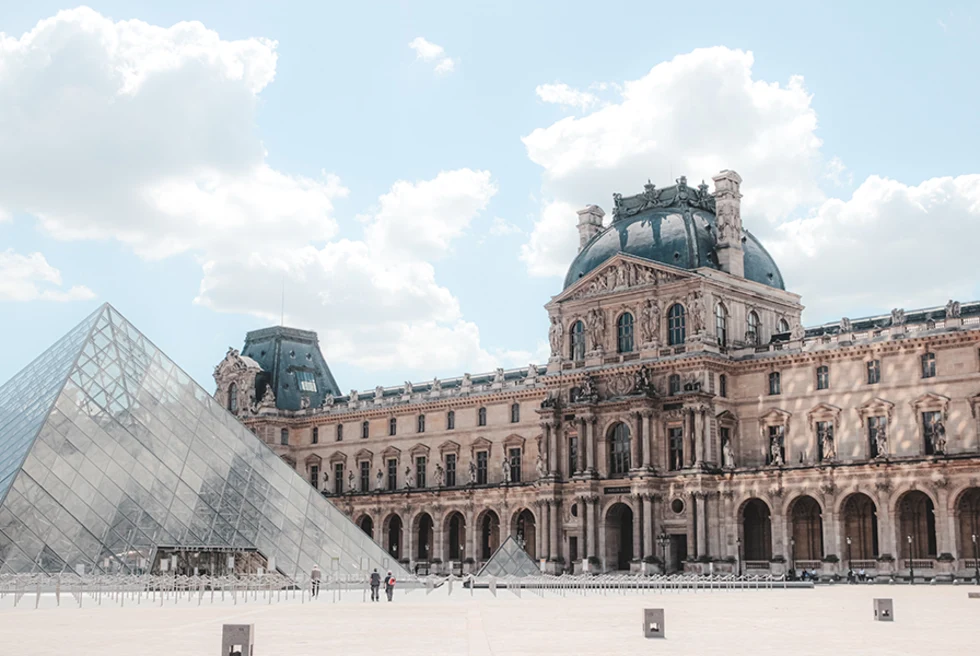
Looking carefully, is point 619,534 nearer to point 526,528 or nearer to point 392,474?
point 526,528

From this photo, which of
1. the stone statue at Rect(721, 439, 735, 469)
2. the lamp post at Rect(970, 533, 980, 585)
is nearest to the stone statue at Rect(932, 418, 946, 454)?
the lamp post at Rect(970, 533, 980, 585)

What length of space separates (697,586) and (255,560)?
1859cm

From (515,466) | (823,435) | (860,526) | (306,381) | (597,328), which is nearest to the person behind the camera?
(860,526)

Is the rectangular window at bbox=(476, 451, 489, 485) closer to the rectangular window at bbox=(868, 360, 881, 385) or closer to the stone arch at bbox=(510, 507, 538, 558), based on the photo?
the stone arch at bbox=(510, 507, 538, 558)

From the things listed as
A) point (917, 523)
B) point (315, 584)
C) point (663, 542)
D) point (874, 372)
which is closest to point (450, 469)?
point (663, 542)

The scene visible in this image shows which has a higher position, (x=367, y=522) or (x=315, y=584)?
(x=367, y=522)

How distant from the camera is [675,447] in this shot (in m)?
63.1

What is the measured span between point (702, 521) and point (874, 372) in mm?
10415

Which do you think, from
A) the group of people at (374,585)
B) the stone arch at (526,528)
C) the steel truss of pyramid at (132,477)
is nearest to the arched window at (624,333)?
the stone arch at (526,528)

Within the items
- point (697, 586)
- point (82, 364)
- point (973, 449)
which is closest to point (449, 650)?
point (82, 364)

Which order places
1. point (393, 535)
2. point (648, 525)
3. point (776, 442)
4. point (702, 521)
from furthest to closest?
point (393, 535) → point (648, 525) → point (776, 442) → point (702, 521)

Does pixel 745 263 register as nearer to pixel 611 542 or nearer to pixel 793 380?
pixel 793 380

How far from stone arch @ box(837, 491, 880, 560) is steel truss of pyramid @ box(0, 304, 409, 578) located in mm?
21680

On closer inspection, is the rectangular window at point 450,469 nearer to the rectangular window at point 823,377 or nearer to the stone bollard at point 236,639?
the rectangular window at point 823,377
